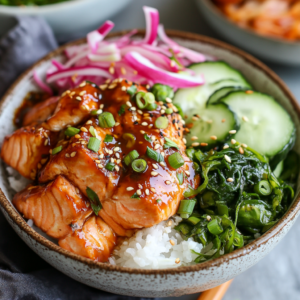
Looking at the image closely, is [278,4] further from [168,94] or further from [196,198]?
[196,198]

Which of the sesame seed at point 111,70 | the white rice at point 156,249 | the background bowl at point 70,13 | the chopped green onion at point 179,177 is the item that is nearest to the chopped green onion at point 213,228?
the white rice at point 156,249

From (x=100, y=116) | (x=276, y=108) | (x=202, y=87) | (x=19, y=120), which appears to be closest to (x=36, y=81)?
(x=19, y=120)

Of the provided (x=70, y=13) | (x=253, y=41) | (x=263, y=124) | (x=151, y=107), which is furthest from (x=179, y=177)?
(x=70, y=13)

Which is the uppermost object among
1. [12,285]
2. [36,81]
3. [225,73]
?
[225,73]

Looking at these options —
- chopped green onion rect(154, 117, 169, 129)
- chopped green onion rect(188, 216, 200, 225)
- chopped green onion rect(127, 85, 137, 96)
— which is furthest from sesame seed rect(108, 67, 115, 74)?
chopped green onion rect(188, 216, 200, 225)

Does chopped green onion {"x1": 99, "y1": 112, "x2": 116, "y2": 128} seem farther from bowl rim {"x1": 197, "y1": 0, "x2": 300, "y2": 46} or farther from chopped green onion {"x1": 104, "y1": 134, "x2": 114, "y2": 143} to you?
bowl rim {"x1": 197, "y1": 0, "x2": 300, "y2": 46}

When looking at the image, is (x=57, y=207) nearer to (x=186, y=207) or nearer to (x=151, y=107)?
(x=186, y=207)

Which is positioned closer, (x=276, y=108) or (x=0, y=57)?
(x=276, y=108)
